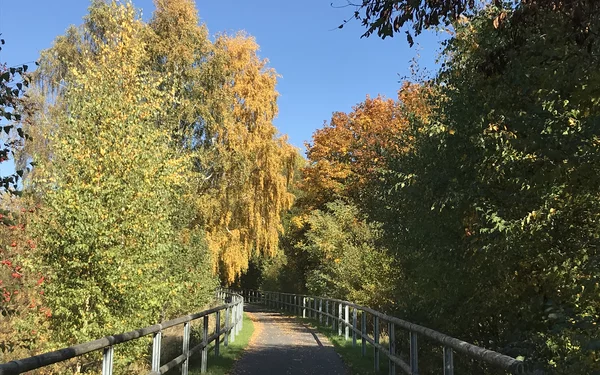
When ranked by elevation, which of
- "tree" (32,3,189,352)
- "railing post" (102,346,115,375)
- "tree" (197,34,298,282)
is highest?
"tree" (197,34,298,282)

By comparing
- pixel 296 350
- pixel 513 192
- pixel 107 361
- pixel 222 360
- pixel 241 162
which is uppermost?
pixel 241 162

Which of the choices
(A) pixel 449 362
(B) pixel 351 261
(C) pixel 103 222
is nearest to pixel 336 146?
(B) pixel 351 261

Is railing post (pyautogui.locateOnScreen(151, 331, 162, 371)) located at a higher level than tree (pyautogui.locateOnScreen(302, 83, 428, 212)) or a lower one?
lower

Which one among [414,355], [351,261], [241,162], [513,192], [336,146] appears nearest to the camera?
[414,355]

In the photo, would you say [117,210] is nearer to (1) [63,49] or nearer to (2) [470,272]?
(2) [470,272]

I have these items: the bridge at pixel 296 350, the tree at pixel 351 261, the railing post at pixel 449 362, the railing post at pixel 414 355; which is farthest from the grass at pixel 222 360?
the railing post at pixel 449 362

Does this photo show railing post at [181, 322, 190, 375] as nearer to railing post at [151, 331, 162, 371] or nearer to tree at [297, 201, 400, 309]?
railing post at [151, 331, 162, 371]

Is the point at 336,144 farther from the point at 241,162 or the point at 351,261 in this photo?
the point at 351,261

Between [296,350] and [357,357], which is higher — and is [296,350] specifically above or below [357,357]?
below

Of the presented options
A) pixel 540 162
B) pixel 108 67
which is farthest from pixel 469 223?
pixel 108 67

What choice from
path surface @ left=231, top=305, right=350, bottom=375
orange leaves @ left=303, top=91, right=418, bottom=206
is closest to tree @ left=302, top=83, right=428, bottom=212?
orange leaves @ left=303, top=91, right=418, bottom=206

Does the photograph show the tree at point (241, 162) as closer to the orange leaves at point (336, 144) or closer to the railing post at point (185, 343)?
the orange leaves at point (336, 144)

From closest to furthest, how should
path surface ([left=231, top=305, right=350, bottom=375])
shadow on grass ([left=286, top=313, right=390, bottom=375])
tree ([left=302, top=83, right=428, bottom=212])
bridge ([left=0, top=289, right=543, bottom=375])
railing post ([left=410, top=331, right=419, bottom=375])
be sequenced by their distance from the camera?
bridge ([left=0, top=289, right=543, bottom=375]) < railing post ([left=410, top=331, right=419, bottom=375]) < shadow on grass ([left=286, top=313, right=390, bottom=375]) < path surface ([left=231, top=305, right=350, bottom=375]) < tree ([left=302, top=83, right=428, bottom=212])

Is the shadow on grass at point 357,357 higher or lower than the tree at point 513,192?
lower
